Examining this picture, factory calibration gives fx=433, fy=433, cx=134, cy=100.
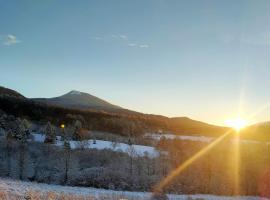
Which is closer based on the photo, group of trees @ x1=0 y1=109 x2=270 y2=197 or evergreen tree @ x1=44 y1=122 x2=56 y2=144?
group of trees @ x1=0 y1=109 x2=270 y2=197

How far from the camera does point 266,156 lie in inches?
4281

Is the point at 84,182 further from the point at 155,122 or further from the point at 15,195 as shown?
the point at 155,122

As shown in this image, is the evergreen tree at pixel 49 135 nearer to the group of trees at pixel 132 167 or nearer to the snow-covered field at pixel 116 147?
the group of trees at pixel 132 167

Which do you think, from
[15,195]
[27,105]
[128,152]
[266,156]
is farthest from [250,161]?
[27,105]

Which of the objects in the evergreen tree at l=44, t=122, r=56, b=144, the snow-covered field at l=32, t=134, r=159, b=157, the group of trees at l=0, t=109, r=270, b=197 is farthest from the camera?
the evergreen tree at l=44, t=122, r=56, b=144

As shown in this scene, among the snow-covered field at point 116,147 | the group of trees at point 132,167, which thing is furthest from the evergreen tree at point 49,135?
the snow-covered field at point 116,147

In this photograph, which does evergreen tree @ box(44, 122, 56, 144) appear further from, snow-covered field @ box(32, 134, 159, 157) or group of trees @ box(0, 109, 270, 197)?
snow-covered field @ box(32, 134, 159, 157)

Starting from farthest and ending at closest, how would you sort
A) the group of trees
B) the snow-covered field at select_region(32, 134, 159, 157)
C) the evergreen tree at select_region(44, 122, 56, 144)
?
1. the evergreen tree at select_region(44, 122, 56, 144)
2. the snow-covered field at select_region(32, 134, 159, 157)
3. the group of trees

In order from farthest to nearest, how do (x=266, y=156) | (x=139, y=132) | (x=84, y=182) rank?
(x=139, y=132) → (x=266, y=156) → (x=84, y=182)

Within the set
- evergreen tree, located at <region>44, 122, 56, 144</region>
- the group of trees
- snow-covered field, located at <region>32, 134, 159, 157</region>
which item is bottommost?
the group of trees

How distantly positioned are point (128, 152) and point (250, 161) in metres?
27.9

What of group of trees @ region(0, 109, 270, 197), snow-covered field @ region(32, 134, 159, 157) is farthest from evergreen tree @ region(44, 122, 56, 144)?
snow-covered field @ region(32, 134, 159, 157)

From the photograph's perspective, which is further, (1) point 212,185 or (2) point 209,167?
(2) point 209,167

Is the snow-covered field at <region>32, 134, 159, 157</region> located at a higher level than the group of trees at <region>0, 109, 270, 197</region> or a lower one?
higher
